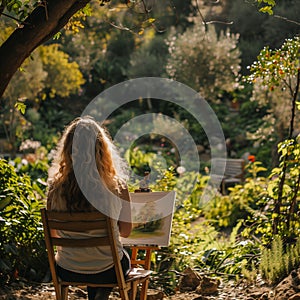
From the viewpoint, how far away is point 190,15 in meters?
18.4

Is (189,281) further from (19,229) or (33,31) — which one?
(33,31)

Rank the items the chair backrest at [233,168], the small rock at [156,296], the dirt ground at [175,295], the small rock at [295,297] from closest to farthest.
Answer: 1. the small rock at [295,297]
2. the dirt ground at [175,295]
3. the small rock at [156,296]
4. the chair backrest at [233,168]

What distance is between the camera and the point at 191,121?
1552 cm

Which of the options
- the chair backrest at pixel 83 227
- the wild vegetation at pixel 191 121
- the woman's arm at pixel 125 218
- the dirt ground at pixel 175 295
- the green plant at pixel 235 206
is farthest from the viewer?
the green plant at pixel 235 206

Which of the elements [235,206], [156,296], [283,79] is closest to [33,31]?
[156,296]

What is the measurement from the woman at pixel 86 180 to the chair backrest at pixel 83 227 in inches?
2.0

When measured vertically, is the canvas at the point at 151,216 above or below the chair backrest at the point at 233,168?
below

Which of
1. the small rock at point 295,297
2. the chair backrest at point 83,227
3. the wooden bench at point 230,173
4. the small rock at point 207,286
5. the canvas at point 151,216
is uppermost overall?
the wooden bench at point 230,173

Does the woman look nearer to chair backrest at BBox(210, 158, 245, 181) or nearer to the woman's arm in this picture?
the woman's arm

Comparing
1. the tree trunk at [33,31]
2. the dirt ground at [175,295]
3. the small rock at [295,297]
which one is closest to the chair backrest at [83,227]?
the tree trunk at [33,31]

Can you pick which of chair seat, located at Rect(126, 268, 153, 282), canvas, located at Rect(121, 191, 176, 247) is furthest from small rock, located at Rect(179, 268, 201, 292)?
chair seat, located at Rect(126, 268, 153, 282)

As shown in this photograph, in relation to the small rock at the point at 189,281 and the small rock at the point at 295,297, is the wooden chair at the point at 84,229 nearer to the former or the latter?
the small rock at the point at 295,297

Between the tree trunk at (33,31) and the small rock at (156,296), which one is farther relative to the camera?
the small rock at (156,296)

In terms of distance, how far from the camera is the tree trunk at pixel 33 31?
3.47 metres
